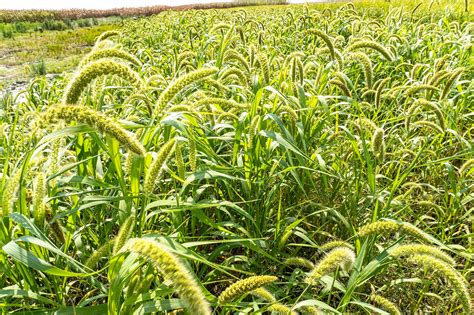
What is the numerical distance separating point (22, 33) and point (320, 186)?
2465 cm

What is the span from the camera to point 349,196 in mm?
1957

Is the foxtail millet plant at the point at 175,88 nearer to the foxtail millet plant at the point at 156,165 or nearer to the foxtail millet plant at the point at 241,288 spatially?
the foxtail millet plant at the point at 156,165

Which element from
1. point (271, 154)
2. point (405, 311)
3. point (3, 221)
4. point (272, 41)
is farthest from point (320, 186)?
point (272, 41)

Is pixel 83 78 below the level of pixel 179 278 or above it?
above

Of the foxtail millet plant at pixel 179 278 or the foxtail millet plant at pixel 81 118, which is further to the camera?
the foxtail millet plant at pixel 81 118

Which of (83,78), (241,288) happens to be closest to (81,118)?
(83,78)

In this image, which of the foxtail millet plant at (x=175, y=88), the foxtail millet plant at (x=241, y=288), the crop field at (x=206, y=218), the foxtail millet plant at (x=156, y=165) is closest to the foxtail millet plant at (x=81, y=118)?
the crop field at (x=206, y=218)

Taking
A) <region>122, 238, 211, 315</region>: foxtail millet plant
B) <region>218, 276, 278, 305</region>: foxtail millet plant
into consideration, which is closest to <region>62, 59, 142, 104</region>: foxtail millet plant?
<region>122, 238, 211, 315</region>: foxtail millet plant

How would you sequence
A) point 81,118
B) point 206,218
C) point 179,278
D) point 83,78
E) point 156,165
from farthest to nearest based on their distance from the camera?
point 206,218 → point 156,165 → point 83,78 → point 81,118 → point 179,278

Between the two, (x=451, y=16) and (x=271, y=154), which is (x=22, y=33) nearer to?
(x=451, y=16)

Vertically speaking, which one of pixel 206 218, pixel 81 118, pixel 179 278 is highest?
pixel 81 118

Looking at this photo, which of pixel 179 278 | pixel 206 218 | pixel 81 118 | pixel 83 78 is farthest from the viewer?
pixel 206 218

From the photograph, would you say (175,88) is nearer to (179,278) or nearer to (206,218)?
(206,218)

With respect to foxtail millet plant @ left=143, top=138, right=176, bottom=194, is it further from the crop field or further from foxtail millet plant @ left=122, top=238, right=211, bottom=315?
foxtail millet plant @ left=122, top=238, right=211, bottom=315
